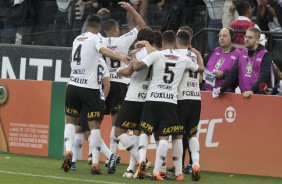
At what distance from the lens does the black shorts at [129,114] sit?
15.4 meters

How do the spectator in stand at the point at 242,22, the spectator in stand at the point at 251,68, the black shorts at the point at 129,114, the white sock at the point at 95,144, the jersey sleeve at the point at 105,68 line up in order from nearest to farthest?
the black shorts at the point at 129,114
the white sock at the point at 95,144
the spectator in stand at the point at 251,68
the jersey sleeve at the point at 105,68
the spectator in stand at the point at 242,22

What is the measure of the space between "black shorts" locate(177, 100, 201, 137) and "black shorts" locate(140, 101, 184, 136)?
1.30ft

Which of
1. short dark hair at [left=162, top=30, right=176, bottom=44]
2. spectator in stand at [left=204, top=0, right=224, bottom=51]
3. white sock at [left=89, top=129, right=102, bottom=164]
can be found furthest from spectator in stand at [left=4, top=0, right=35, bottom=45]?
short dark hair at [left=162, top=30, right=176, bottom=44]

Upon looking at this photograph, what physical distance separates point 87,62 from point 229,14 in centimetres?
470

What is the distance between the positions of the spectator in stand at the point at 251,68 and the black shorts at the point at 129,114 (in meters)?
2.00

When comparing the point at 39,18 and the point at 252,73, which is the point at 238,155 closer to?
the point at 252,73

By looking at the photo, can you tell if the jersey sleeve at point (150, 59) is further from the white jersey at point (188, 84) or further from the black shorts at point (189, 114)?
the black shorts at point (189, 114)

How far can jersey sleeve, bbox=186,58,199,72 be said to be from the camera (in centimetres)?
1523

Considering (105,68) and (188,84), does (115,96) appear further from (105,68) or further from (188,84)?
(188,84)

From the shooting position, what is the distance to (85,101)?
51.4ft

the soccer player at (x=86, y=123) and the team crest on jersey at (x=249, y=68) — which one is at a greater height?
the team crest on jersey at (x=249, y=68)

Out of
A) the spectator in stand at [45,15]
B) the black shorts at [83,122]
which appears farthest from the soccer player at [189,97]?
the spectator in stand at [45,15]

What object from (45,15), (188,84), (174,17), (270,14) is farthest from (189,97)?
(45,15)

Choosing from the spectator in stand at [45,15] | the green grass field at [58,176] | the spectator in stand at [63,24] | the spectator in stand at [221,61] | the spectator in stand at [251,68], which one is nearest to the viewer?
the green grass field at [58,176]
